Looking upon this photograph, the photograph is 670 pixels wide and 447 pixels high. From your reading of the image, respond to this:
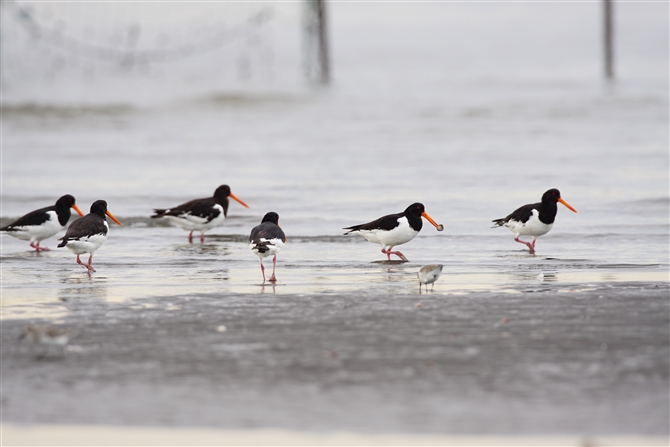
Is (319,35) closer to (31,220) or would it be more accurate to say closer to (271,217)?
(31,220)

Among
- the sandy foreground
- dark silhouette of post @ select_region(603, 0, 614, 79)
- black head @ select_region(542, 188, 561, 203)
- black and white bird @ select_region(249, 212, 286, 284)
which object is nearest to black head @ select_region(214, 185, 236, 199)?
black and white bird @ select_region(249, 212, 286, 284)

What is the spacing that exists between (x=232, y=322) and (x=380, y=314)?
1.17m

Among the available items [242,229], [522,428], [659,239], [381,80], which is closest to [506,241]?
[659,239]

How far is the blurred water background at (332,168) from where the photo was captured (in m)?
9.23

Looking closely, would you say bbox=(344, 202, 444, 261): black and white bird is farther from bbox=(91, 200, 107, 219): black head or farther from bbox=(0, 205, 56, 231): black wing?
bbox=(0, 205, 56, 231): black wing

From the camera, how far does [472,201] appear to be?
52.5ft

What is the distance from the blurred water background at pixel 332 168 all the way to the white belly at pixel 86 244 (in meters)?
0.25

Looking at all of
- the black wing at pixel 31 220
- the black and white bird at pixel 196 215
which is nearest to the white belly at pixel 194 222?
the black and white bird at pixel 196 215

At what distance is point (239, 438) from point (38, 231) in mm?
7280

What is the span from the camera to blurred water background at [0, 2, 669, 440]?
9234 mm

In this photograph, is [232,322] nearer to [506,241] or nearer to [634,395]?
[634,395]

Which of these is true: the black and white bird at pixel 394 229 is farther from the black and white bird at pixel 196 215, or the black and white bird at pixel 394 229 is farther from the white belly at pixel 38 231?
the white belly at pixel 38 231

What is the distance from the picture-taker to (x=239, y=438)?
477 cm

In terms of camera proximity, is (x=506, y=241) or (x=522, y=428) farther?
(x=506, y=241)
